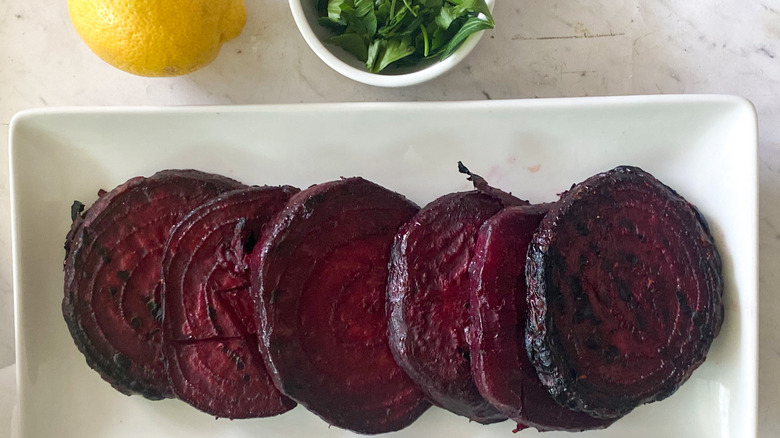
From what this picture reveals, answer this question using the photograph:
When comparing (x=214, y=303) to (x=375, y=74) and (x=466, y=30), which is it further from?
(x=466, y=30)

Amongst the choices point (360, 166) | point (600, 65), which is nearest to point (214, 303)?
point (360, 166)

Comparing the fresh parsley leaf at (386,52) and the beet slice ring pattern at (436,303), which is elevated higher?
the fresh parsley leaf at (386,52)

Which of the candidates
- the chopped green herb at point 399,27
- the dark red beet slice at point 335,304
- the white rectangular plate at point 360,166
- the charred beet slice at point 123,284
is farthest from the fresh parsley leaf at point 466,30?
the charred beet slice at point 123,284

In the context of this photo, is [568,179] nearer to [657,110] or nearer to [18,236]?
A: [657,110]

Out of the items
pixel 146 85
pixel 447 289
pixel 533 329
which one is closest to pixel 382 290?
pixel 447 289

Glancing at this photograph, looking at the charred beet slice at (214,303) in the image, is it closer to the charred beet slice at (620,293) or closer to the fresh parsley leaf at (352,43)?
the fresh parsley leaf at (352,43)

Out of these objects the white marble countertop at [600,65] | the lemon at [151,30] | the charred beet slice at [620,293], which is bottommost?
Answer: the charred beet slice at [620,293]

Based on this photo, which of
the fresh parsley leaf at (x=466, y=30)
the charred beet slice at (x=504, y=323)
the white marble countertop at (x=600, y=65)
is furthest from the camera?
the white marble countertop at (x=600, y=65)
